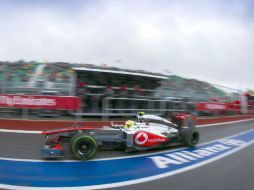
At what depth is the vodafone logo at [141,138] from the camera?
230 inches

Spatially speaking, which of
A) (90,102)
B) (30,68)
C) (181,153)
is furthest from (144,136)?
(30,68)

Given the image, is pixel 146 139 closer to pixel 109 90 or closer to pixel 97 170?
pixel 97 170

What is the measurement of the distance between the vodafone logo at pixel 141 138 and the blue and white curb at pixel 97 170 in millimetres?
348

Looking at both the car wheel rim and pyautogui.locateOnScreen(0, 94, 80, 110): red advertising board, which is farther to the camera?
pyautogui.locateOnScreen(0, 94, 80, 110): red advertising board

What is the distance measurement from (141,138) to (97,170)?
63.8 inches

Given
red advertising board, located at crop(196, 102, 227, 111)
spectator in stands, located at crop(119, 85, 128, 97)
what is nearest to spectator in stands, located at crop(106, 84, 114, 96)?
spectator in stands, located at crop(119, 85, 128, 97)

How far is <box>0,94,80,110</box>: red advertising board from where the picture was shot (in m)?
8.62

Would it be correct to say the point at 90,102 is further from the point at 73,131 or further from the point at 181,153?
the point at 181,153

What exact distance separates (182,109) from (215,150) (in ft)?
18.7

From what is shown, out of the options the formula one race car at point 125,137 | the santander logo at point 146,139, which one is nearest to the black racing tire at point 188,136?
the formula one race car at point 125,137

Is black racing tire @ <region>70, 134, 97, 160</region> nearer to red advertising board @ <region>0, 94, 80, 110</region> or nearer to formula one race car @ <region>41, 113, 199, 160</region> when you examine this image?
formula one race car @ <region>41, 113, 199, 160</region>

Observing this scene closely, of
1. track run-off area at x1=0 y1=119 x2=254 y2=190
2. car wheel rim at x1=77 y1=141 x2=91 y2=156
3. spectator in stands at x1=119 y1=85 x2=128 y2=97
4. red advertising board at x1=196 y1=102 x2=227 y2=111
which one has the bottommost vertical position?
track run-off area at x1=0 y1=119 x2=254 y2=190

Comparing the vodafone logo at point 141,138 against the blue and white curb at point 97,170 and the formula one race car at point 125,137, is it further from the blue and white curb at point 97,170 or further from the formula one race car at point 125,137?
the blue and white curb at point 97,170

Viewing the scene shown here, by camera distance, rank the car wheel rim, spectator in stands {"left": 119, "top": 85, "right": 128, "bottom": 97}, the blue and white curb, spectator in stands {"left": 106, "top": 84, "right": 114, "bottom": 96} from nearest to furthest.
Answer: the blue and white curb < the car wheel rim < spectator in stands {"left": 106, "top": 84, "right": 114, "bottom": 96} < spectator in stands {"left": 119, "top": 85, "right": 128, "bottom": 97}
